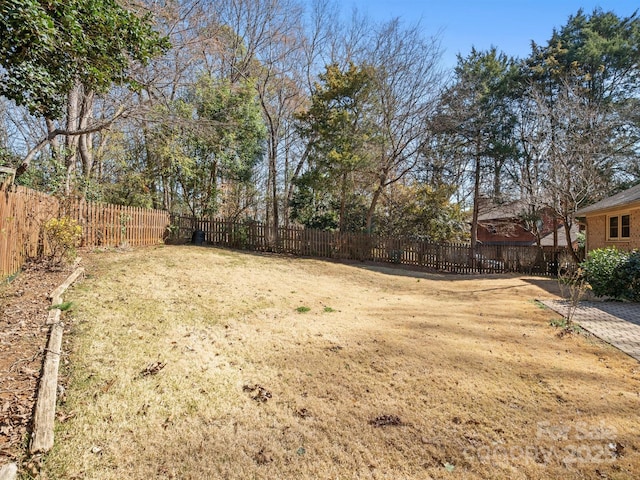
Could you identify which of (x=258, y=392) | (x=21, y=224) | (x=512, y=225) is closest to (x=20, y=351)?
(x=258, y=392)

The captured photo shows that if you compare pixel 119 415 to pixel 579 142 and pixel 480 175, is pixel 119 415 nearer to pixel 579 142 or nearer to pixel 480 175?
pixel 579 142

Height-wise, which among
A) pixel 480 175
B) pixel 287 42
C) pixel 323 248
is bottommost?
pixel 323 248

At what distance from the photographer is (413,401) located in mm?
2904

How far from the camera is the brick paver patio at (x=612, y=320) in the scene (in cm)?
447

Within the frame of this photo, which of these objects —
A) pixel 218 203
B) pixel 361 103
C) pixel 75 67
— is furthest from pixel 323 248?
pixel 75 67

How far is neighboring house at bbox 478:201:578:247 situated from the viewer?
18.9 meters

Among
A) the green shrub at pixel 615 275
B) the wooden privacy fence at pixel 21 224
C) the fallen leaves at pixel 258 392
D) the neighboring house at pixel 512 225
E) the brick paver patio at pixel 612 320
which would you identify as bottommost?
the fallen leaves at pixel 258 392

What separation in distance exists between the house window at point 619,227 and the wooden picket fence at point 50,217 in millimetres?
17386

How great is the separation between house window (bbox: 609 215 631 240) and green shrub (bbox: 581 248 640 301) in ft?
13.8

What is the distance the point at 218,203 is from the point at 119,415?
1500 cm

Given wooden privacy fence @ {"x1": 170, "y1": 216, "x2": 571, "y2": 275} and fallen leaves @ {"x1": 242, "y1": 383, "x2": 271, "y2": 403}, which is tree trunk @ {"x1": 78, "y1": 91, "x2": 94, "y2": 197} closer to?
wooden privacy fence @ {"x1": 170, "y1": 216, "x2": 571, "y2": 275}

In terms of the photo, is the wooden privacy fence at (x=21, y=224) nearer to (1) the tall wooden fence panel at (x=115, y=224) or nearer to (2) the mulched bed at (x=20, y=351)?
(2) the mulched bed at (x=20, y=351)

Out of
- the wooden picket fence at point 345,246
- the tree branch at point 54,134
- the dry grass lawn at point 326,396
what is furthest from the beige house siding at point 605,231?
the tree branch at point 54,134

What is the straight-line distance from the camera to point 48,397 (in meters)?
2.49
